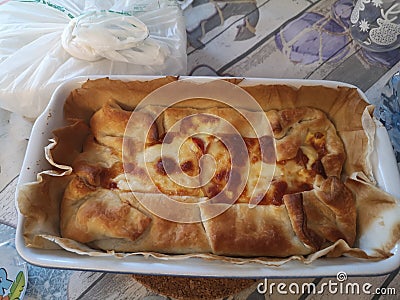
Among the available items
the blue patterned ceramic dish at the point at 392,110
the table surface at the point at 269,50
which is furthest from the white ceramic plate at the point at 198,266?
the blue patterned ceramic dish at the point at 392,110

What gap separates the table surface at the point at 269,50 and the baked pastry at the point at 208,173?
0.92ft

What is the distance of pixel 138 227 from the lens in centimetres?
83

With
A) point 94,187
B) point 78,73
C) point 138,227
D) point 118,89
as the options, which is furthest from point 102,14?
point 138,227

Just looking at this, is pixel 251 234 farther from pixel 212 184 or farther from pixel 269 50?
pixel 269 50

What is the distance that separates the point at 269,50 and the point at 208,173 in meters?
0.57

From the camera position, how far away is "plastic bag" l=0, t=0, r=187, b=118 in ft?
3.61

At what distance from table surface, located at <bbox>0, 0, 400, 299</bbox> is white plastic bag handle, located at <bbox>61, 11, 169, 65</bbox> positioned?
18 centimetres

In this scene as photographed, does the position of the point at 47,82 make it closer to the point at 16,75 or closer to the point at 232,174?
the point at 16,75

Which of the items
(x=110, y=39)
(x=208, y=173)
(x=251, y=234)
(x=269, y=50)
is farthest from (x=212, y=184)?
(x=269, y=50)

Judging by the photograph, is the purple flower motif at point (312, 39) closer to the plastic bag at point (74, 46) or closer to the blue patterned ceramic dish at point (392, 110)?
the blue patterned ceramic dish at point (392, 110)

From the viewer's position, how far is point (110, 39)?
1098mm

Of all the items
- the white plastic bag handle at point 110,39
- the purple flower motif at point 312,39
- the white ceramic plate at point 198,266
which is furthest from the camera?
the purple flower motif at point 312,39

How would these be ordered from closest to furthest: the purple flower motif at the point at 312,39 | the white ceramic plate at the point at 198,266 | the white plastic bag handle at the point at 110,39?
1. the white ceramic plate at the point at 198,266
2. the white plastic bag handle at the point at 110,39
3. the purple flower motif at the point at 312,39

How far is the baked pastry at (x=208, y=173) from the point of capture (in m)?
0.83
